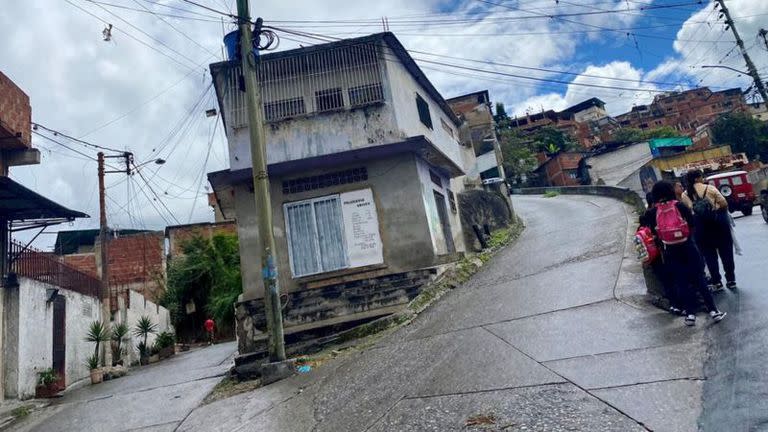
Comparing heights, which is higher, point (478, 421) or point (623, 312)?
point (623, 312)

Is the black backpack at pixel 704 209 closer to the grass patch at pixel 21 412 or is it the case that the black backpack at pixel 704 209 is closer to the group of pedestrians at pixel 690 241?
the group of pedestrians at pixel 690 241

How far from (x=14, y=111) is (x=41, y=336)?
5.87 m

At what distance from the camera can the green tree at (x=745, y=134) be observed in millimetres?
43031

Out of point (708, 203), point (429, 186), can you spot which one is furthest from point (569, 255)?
point (708, 203)

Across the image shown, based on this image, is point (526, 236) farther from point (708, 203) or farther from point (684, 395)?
point (684, 395)

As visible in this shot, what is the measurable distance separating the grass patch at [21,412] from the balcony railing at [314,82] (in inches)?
324

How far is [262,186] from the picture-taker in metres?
8.37

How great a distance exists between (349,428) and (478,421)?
1.33m

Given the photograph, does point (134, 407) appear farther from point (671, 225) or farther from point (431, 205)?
point (671, 225)

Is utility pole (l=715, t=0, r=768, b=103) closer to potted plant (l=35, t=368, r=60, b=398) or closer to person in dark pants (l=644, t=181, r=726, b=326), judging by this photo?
person in dark pants (l=644, t=181, r=726, b=326)

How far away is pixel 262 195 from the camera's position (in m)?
8.32

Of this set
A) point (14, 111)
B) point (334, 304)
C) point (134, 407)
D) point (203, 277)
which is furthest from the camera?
point (203, 277)

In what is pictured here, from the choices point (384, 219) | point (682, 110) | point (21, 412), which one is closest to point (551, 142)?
point (682, 110)

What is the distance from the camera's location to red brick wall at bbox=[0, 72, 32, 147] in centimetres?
1121
